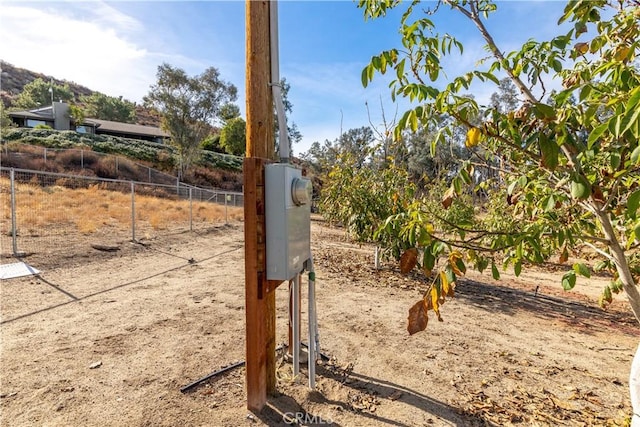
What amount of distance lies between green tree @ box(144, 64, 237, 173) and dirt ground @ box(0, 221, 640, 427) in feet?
78.1

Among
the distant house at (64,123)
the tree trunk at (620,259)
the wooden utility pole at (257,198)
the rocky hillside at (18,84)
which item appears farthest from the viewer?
the rocky hillside at (18,84)

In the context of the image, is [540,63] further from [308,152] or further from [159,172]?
[159,172]

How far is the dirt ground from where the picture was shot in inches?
80.1

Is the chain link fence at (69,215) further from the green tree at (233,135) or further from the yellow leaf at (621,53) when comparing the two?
the green tree at (233,135)

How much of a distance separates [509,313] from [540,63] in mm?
3498

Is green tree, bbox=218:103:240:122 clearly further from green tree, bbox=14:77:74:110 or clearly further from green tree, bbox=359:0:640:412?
green tree, bbox=14:77:74:110

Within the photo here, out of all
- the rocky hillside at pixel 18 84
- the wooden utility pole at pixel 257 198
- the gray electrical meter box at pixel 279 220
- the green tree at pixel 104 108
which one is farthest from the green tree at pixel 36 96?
the gray electrical meter box at pixel 279 220

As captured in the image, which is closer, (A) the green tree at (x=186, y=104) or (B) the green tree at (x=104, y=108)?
(A) the green tree at (x=186, y=104)

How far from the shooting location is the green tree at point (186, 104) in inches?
1014

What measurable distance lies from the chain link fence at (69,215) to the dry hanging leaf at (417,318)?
6.66 meters

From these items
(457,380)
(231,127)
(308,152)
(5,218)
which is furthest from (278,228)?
(231,127)

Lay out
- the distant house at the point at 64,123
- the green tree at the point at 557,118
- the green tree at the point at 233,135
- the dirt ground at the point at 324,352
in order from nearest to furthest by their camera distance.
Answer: the green tree at the point at 557,118
the dirt ground at the point at 324,352
the green tree at the point at 233,135
the distant house at the point at 64,123

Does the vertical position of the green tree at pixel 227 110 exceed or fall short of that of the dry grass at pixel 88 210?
it exceeds it

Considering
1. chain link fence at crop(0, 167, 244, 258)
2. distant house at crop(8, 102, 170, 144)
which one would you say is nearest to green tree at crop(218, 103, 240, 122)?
distant house at crop(8, 102, 170, 144)
